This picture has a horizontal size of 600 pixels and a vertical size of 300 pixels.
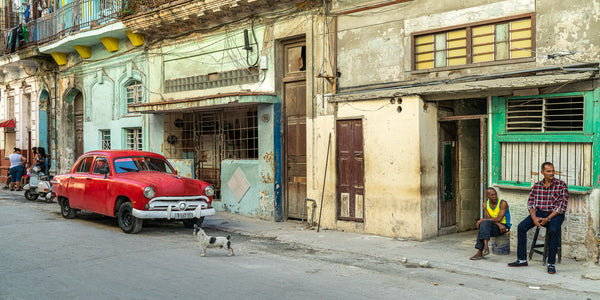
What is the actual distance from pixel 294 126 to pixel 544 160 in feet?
19.3

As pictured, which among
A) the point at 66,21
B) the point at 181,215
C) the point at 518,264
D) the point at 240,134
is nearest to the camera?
the point at 518,264

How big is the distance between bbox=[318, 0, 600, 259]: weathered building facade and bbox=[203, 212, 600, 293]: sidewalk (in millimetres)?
458

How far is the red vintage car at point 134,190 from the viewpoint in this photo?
32.7ft

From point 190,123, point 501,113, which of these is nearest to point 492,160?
point 501,113

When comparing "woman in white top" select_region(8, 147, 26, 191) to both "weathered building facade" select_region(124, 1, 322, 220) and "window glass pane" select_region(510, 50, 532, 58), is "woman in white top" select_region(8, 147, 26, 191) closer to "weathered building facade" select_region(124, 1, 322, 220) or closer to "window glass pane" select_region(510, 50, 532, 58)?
"weathered building facade" select_region(124, 1, 322, 220)

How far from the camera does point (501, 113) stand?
8.97 metres

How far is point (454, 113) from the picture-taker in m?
10.6

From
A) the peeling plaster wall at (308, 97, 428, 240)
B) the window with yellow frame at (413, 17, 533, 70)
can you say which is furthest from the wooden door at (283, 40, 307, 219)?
the window with yellow frame at (413, 17, 533, 70)

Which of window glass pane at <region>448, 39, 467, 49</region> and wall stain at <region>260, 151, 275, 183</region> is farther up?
window glass pane at <region>448, 39, 467, 49</region>

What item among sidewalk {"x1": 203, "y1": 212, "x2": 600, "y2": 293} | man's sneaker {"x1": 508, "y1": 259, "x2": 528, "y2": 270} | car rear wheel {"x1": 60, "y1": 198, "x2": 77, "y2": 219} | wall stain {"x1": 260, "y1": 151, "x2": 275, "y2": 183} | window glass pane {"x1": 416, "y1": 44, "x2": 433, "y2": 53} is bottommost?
sidewalk {"x1": 203, "y1": 212, "x2": 600, "y2": 293}

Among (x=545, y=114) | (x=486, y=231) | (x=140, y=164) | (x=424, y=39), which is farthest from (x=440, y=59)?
(x=140, y=164)

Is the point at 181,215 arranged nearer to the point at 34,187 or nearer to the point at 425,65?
the point at 425,65

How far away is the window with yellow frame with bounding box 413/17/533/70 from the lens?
8789 mm

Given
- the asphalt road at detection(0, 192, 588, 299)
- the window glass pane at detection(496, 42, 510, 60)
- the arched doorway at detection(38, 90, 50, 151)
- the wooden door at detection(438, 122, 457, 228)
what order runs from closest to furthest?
the asphalt road at detection(0, 192, 588, 299)
the window glass pane at detection(496, 42, 510, 60)
the wooden door at detection(438, 122, 457, 228)
the arched doorway at detection(38, 90, 50, 151)
